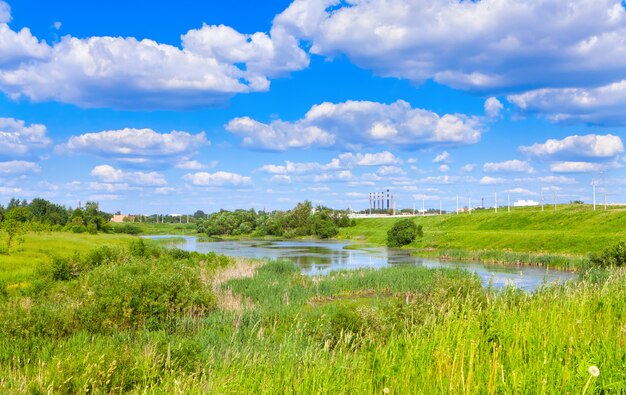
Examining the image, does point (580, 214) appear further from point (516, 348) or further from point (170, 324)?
point (516, 348)

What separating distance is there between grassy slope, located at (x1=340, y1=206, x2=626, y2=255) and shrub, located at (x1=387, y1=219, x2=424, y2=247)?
1298 millimetres

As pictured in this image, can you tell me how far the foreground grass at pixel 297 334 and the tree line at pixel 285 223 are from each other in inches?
3325

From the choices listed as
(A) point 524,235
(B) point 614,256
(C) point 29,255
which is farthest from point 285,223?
(B) point 614,256

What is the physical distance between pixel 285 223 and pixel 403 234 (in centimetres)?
5765

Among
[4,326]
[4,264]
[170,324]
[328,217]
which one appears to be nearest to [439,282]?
[170,324]

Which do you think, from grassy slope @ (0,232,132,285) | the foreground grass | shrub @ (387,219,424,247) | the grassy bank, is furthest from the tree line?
the foreground grass

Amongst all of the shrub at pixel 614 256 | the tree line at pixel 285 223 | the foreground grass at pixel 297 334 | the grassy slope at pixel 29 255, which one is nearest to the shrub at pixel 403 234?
the tree line at pixel 285 223

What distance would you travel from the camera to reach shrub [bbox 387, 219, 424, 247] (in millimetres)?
74812

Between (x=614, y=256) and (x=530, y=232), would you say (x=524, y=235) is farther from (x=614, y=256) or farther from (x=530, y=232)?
(x=614, y=256)

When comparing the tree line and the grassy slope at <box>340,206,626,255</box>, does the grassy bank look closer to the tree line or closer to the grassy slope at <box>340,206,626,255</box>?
A: the grassy slope at <box>340,206,626,255</box>

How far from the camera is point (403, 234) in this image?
246ft

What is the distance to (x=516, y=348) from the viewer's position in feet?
21.3

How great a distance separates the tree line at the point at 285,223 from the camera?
118 metres

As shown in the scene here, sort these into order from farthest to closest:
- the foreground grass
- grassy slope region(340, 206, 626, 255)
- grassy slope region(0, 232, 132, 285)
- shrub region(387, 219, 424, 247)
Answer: shrub region(387, 219, 424, 247) → grassy slope region(340, 206, 626, 255) → grassy slope region(0, 232, 132, 285) → the foreground grass
